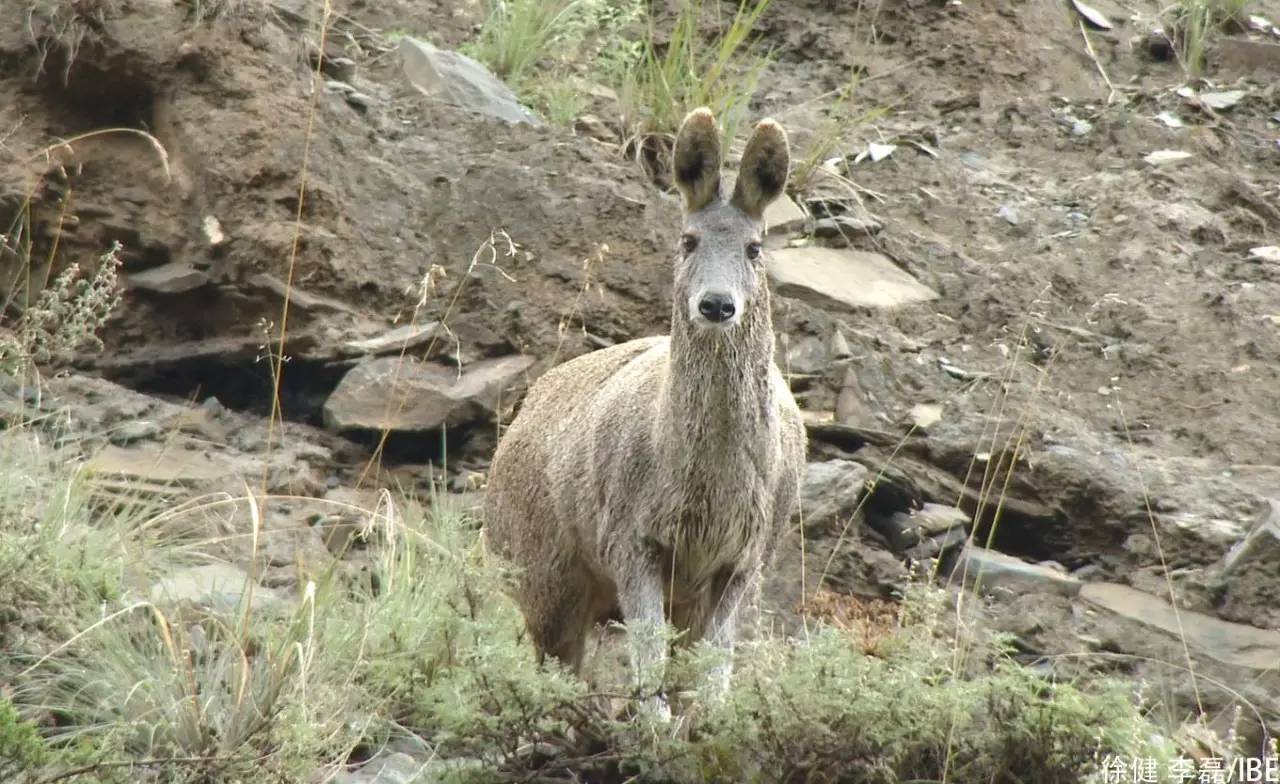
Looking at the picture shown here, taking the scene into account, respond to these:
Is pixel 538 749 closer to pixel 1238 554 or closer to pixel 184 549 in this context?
pixel 184 549

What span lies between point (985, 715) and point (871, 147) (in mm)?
6669

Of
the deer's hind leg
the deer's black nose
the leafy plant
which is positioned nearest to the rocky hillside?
the leafy plant

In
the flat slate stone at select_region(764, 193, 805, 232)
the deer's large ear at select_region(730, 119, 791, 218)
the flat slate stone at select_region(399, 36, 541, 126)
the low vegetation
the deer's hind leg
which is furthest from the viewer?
the flat slate stone at select_region(399, 36, 541, 126)

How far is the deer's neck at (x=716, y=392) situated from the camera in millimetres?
7117

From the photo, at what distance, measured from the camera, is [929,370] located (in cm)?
1052

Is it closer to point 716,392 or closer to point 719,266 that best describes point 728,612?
point 716,392

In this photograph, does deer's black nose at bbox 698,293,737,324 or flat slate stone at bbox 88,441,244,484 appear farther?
flat slate stone at bbox 88,441,244,484

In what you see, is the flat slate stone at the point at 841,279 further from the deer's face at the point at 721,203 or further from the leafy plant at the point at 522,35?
the deer's face at the point at 721,203

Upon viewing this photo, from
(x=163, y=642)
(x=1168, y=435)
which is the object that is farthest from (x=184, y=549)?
(x=1168, y=435)

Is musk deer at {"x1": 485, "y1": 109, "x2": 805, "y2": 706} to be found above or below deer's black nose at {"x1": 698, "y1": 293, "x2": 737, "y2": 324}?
below

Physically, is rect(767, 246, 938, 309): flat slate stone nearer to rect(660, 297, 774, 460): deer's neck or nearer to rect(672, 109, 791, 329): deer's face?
rect(672, 109, 791, 329): deer's face

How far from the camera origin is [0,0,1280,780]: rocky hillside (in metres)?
9.00

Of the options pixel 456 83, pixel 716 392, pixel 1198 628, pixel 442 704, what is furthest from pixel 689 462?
pixel 456 83

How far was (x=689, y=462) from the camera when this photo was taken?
712cm
